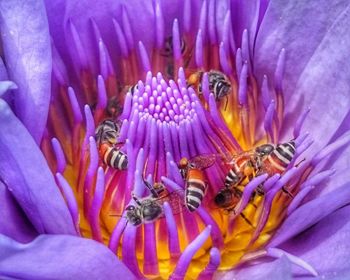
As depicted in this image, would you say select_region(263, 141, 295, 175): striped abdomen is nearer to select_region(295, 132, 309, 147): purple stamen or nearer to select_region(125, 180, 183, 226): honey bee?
select_region(295, 132, 309, 147): purple stamen

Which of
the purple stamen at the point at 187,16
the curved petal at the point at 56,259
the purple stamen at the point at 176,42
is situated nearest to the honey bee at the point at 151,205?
the curved petal at the point at 56,259

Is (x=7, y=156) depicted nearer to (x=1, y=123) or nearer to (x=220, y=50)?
(x=1, y=123)

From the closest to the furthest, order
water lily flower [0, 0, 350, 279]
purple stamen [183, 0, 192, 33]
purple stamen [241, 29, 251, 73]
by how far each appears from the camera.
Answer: water lily flower [0, 0, 350, 279] → purple stamen [241, 29, 251, 73] → purple stamen [183, 0, 192, 33]

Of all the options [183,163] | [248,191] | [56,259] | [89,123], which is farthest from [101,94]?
[56,259]

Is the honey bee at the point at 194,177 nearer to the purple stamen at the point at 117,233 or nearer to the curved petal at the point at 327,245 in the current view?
the purple stamen at the point at 117,233

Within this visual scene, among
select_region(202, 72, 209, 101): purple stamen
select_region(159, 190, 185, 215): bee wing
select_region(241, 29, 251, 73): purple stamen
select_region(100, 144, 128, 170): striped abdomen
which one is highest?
select_region(241, 29, 251, 73): purple stamen

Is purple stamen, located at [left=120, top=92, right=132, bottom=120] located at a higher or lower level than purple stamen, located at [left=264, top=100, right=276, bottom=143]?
higher

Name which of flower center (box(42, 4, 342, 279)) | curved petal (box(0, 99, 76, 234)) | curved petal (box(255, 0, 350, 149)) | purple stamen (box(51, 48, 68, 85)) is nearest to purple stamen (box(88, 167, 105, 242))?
flower center (box(42, 4, 342, 279))

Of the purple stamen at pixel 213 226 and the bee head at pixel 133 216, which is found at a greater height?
the bee head at pixel 133 216
